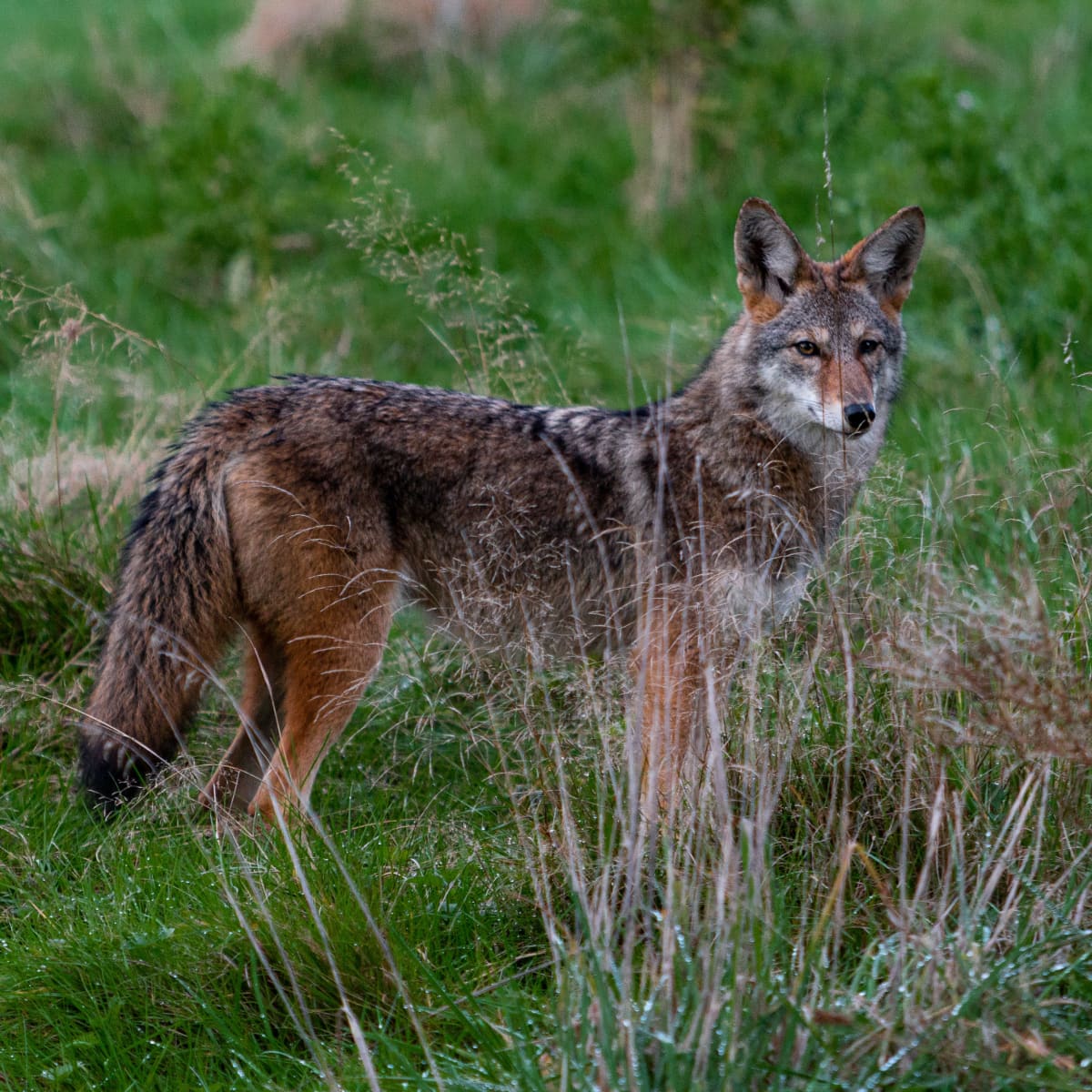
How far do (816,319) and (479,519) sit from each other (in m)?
1.28

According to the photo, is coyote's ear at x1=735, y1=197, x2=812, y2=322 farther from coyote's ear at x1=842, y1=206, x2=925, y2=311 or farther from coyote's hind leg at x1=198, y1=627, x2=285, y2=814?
coyote's hind leg at x1=198, y1=627, x2=285, y2=814

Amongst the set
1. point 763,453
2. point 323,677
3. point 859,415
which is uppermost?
point 859,415

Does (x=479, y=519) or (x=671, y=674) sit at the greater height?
(x=479, y=519)

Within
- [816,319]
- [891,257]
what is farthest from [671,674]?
[891,257]

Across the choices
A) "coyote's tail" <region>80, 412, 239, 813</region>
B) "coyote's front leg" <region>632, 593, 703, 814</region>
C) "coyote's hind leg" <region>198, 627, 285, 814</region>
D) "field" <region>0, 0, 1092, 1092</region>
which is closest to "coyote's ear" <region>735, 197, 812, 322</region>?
"field" <region>0, 0, 1092, 1092</region>

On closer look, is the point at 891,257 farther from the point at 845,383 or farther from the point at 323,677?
the point at 323,677

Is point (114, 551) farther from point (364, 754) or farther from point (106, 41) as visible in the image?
point (106, 41)

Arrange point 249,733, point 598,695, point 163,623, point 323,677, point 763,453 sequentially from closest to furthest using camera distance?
point 598,695 → point 163,623 → point 323,677 → point 249,733 → point 763,453

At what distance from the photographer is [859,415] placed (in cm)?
417

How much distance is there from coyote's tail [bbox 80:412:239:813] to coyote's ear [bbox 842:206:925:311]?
2203 millimetres

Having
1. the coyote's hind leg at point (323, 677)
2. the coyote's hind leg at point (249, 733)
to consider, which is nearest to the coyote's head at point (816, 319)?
the coyote's hind leg at point (323, 677)

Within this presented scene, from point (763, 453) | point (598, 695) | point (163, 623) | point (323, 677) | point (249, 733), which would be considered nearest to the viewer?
point (598, 695)

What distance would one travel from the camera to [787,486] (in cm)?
452

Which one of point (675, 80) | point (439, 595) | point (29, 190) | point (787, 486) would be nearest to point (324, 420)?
point (439, 595)
